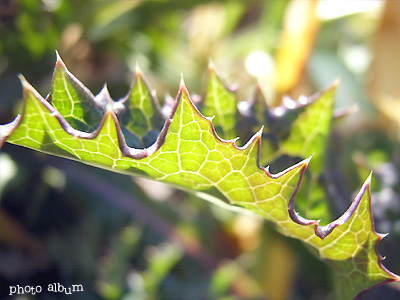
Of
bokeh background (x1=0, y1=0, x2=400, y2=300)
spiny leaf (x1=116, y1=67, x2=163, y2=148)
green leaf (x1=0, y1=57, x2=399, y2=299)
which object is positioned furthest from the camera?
bokeh background (x1=0, y1=0, x2=400, y2=300)

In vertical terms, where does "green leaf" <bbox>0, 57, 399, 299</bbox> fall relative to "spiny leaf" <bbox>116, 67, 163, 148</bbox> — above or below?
below

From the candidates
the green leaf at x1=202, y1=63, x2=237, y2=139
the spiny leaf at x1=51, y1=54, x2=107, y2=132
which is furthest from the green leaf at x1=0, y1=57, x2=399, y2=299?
the green leaf at x1=202, y1=63, x2=237, y2=139

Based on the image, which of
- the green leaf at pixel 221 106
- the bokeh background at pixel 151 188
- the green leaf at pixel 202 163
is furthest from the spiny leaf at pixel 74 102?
the bokeh background at pixel 151 188

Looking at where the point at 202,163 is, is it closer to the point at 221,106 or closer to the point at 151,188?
the point at 221,106

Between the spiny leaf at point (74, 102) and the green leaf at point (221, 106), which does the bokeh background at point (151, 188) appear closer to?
the green leaf at point (221, 106)

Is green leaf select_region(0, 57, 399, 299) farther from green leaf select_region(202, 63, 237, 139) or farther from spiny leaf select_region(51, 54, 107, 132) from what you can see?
green leaf select_region(202, 63, 237, 139)

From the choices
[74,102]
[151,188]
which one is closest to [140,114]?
[74,102]

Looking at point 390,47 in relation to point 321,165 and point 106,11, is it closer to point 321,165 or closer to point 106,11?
point 321,165
